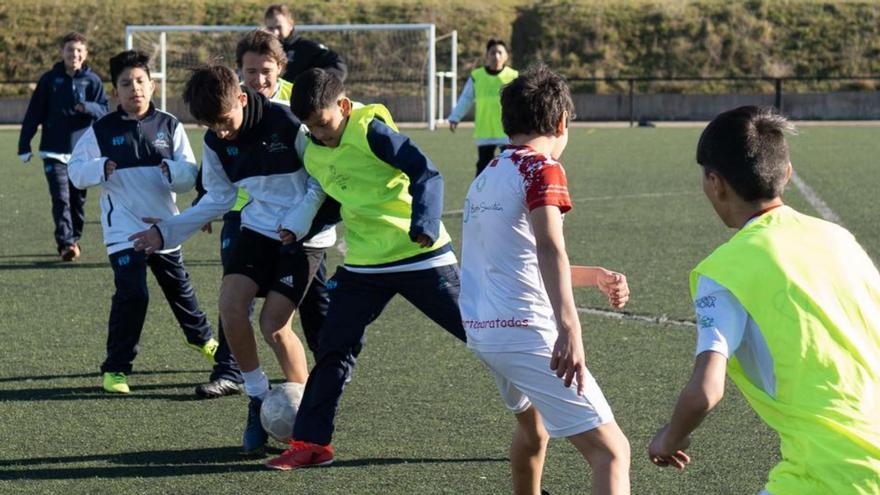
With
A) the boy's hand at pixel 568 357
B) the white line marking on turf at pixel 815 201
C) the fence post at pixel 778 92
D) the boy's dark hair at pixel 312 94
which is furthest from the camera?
the fence post at pixel 778 92

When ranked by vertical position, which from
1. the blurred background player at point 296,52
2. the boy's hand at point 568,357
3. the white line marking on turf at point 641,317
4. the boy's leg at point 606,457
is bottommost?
the white line marking on turf at point 641,317

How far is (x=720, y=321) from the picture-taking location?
9.23 ft

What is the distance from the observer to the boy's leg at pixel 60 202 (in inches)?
423

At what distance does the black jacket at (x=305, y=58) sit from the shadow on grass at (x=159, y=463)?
406 cm

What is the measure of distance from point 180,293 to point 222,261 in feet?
2.65

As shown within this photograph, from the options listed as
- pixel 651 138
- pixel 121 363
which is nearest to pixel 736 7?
pixel 651 138

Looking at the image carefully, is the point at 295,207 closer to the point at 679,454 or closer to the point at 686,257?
the point at 679,454

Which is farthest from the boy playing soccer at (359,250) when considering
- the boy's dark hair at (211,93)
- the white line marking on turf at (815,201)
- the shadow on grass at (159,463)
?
the white line marking on turf at (815,201)

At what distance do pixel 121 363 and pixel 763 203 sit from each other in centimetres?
418

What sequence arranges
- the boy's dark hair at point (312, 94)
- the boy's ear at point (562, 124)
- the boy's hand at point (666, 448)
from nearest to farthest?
the boy's hand at point (666, 448)
the boy's ear at point (562, 124)
the boy's dark hair at point (312, 94)

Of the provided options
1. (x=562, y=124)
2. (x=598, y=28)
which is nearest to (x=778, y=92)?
(x=598, y=28)

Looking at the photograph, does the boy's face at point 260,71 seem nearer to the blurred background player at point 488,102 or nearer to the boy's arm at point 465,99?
the blurred background player at point 488,102

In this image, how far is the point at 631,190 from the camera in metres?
16.4

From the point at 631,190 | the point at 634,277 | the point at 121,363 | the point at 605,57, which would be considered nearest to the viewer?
the point at 121,363
